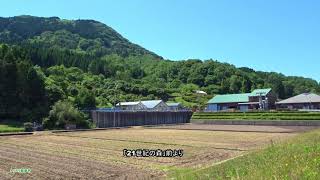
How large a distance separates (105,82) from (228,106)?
4720cm

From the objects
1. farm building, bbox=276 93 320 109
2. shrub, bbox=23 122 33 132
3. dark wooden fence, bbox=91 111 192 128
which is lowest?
shrub, bbox=23 122 33 132

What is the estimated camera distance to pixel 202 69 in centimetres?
19550

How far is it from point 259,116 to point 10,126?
43991 millimetres

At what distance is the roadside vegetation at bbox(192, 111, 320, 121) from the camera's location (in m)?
70.9

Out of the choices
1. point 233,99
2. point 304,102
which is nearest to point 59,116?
point 233,99

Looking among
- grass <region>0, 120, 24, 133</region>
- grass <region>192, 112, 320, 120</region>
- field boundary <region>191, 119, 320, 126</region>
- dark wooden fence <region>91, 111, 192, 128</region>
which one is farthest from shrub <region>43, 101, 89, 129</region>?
grass <region>192, 112, 320, 120</region>

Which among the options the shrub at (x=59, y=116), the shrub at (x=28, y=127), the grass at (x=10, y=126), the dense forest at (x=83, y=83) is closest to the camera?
the grass at (x=10, y=126)

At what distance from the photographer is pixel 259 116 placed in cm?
7869

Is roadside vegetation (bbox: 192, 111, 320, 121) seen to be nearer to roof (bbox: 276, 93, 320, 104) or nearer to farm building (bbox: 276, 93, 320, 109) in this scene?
roof (bbox: 276, 93, 320, 104)

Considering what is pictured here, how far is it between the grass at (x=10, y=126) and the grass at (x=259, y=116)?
126ft

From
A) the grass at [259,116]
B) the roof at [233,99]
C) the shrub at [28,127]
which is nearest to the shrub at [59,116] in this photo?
the shrub at [28,127]

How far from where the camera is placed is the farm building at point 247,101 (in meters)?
106

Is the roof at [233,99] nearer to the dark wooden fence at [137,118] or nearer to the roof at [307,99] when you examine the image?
the roof at [307,99]

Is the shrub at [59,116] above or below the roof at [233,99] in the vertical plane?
below
